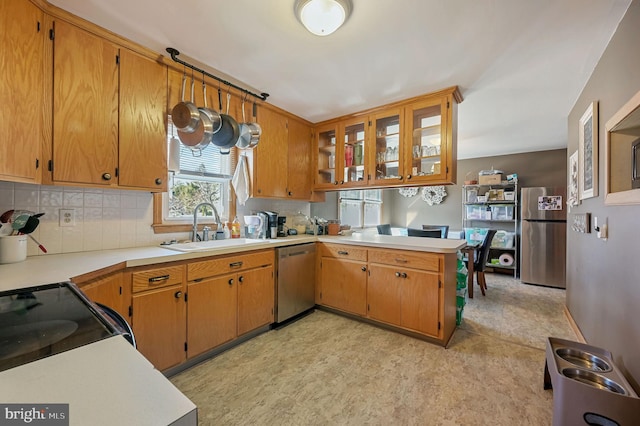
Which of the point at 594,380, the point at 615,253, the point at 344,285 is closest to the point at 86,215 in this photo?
the point at 344,285

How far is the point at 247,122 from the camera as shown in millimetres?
2654

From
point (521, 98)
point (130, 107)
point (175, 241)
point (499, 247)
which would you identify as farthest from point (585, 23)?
point (499, 247)

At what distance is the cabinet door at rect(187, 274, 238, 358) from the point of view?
1.94 m

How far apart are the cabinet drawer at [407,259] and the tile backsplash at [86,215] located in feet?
6.41

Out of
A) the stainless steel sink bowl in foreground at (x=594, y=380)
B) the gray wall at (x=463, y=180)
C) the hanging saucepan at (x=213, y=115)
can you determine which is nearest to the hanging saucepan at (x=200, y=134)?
the hanging saucepan at (x=213, y=115)

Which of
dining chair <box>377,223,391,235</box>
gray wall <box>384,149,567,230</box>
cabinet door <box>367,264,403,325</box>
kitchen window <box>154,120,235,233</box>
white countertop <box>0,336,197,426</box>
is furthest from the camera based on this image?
dining chair <box>377,223,391,235</box>

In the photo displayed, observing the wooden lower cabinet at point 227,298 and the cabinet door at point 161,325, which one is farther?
the wooden lower cabinet at point 227,298

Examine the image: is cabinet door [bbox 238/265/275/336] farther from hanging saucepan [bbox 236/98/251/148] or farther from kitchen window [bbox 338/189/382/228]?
kitchen window [bbox 338/189/382/228]

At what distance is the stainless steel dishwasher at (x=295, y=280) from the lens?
262 cm

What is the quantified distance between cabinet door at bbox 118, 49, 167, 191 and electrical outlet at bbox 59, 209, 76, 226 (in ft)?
1.29

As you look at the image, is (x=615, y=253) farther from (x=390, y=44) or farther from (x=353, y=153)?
(x=353, y=153)

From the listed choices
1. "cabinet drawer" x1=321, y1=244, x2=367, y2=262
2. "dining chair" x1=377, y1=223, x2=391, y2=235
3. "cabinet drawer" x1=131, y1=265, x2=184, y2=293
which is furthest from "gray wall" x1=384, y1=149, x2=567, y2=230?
"cabinet drawer" x1=131, y1=265, x2=184, y2=293

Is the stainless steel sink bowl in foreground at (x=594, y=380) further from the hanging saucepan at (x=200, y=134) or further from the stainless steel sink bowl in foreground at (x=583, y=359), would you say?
the hanging saucepan at (x=200, y=134)

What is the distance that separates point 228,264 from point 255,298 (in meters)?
0.44
